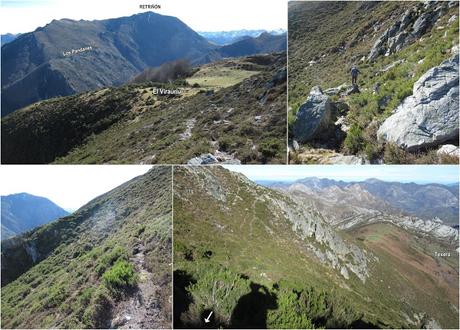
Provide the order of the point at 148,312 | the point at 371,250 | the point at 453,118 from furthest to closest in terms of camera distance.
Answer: the point at 371,250
the point at 148,312
the point at 453,118

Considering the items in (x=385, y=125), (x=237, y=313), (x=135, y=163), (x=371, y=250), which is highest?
(x=385, y=125)

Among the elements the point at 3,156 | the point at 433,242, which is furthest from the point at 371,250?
the point at 3,156

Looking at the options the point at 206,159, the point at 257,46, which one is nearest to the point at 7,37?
the point at 206,159

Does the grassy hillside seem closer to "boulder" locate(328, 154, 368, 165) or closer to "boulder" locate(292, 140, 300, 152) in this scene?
"boulder" locate(328, 154, 368, 165)

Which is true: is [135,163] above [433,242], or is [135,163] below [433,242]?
above

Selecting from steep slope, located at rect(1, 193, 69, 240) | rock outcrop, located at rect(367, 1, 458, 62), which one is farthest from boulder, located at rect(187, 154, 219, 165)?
rock outcrop, located at rect(367, 1, 458, 62)

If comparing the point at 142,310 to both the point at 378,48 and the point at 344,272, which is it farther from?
the point at 378,48

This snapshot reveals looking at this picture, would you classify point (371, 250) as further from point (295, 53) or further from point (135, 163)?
point (135, 163)
